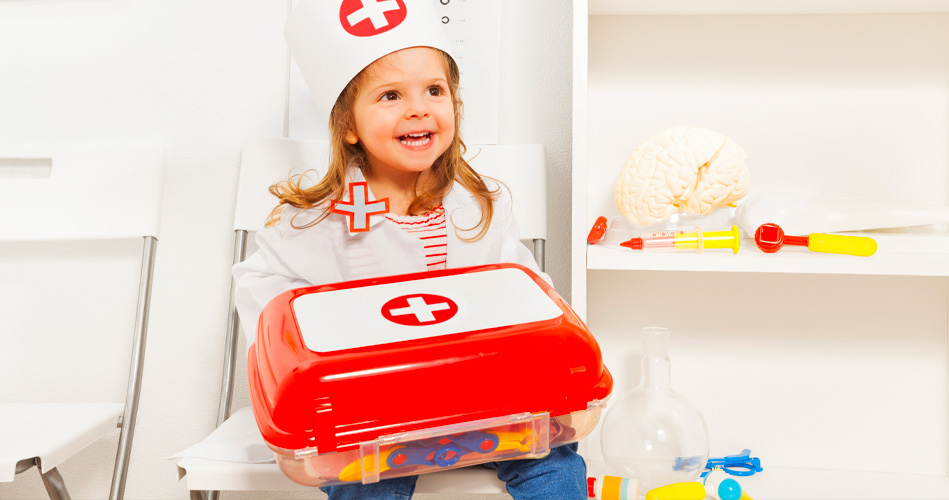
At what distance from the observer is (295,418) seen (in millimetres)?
567

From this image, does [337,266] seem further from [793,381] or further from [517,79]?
[793,381]

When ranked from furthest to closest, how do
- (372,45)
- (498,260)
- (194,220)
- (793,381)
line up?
(194,220) → (793,381) → (498,260) → (372,45)

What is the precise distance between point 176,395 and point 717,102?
0.95 m

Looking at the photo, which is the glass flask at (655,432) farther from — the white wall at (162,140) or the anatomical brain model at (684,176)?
the white wall at (162,140)

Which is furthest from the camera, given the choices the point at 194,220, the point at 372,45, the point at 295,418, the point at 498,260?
the point at 194,220

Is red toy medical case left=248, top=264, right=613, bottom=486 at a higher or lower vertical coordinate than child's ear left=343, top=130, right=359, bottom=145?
lower

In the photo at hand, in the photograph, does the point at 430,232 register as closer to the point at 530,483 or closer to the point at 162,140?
the point at 530,483

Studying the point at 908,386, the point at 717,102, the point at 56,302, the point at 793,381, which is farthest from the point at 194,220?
the point at 908,386

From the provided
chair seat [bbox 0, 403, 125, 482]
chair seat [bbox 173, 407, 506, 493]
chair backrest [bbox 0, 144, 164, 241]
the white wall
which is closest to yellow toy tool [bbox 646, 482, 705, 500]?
chair seat [bbox 173, 407, 506, 493]

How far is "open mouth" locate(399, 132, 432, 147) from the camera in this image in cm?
83

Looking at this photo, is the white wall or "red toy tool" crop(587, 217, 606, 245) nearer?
"red toy tool" crop(587, 217, 606, 245)

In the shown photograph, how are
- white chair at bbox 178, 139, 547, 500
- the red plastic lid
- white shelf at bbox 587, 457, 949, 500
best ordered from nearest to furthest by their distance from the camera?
the red plastic lid, white shelf at bbox 587, 457, 949, 500, white chair at bbox 178, 139, 547, 500

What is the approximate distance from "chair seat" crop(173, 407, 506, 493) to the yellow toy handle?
448 mm

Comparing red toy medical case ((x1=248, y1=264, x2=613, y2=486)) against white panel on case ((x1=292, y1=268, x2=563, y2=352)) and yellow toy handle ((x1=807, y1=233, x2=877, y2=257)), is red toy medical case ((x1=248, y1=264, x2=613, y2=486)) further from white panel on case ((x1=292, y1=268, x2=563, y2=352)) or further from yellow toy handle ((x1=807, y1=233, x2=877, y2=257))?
yellow toy handle ((x1=807, y1=233, x2=877, y2=257))
